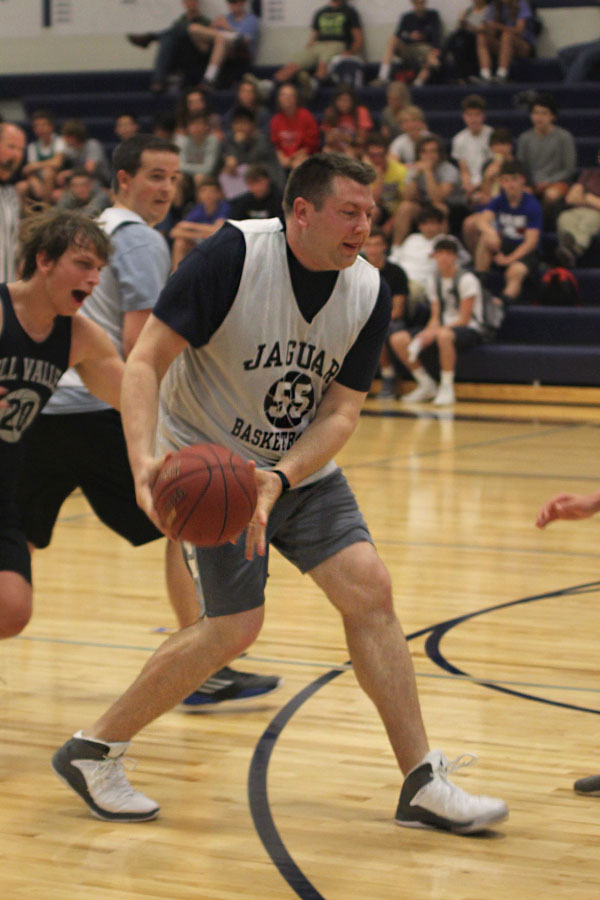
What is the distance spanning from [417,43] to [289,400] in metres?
13.1

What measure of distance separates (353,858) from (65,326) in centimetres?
158

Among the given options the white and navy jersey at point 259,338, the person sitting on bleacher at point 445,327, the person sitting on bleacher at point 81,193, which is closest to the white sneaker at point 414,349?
the person sitting on bleacher at point 445,327

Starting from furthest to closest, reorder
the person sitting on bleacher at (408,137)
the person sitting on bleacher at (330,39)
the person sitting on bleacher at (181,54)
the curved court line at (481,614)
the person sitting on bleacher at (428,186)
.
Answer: the person sitting on bleacher at (181,54) < the person sitting on bleacher at (330,39) < the person sitting on bleacher at (408,137) < the person sitting on bleacher at (428,186) < the curved court line at (481,614)

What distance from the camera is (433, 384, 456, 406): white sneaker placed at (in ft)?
39.5

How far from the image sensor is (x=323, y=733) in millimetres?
3863

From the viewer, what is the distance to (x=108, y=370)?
12.3ft

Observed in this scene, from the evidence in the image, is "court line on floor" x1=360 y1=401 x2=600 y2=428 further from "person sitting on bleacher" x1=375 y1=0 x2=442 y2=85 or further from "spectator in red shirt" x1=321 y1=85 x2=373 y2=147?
"person sitting on bleacher" x1=375 y1=0 x2=442 y2=85

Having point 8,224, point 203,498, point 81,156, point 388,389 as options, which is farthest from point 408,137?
point 203,498

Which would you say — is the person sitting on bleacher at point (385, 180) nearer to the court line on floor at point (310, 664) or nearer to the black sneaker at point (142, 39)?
the black sneaker at point (142, 39)

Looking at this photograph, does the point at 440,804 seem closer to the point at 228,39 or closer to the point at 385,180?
the point at 385,180

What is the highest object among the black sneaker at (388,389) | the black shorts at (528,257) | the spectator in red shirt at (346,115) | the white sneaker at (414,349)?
the spectator in red shirt at (346,115)

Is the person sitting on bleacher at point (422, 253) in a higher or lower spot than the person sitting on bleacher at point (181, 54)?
lower

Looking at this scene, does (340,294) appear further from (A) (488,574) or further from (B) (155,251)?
(A) (488,574)

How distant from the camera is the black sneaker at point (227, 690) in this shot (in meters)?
4.16
